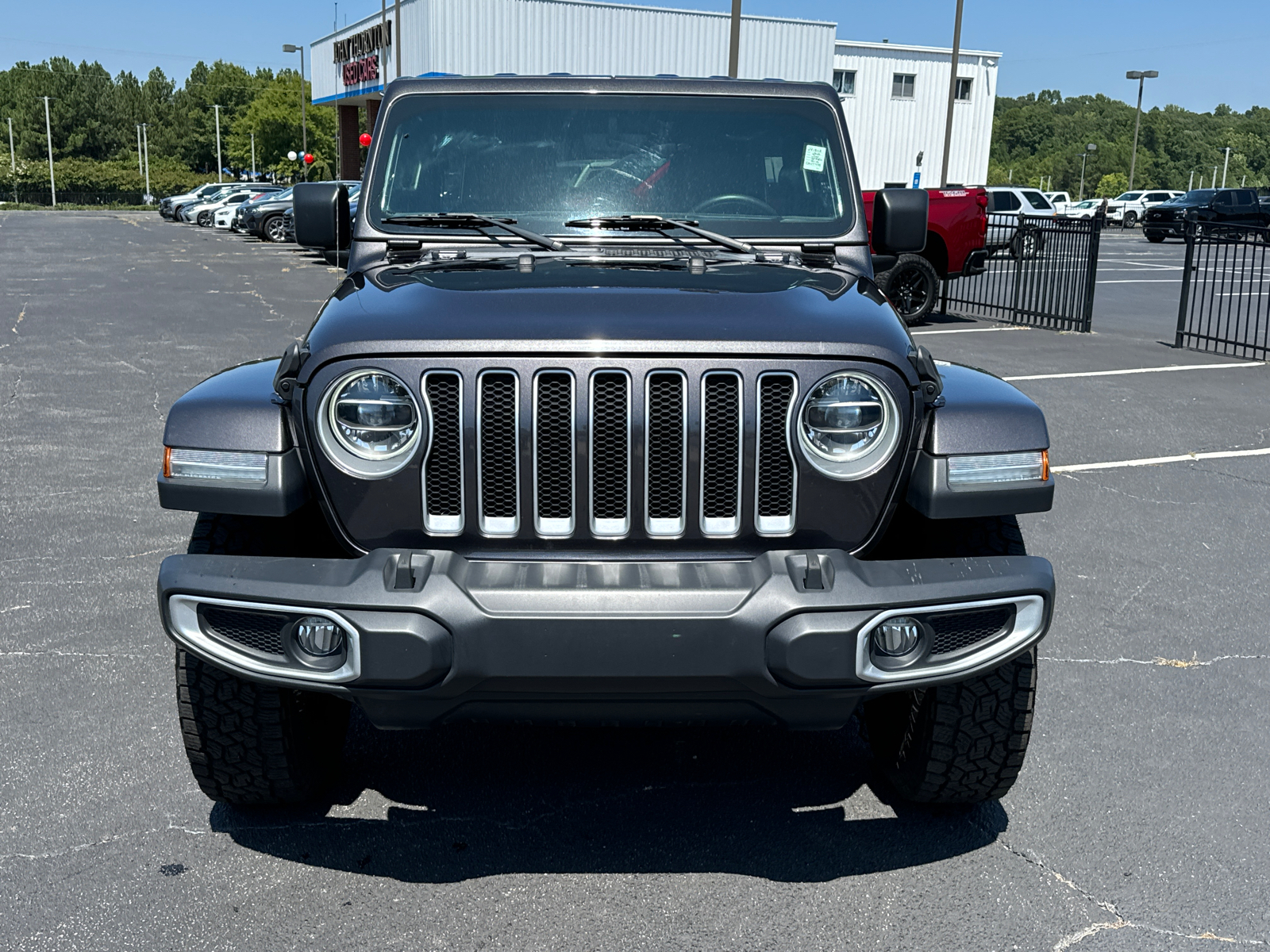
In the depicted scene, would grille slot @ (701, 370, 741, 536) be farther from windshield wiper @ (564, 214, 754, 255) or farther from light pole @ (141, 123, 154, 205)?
light pole @ (141, 123, 154, 205)

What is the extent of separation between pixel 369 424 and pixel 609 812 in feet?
4.43

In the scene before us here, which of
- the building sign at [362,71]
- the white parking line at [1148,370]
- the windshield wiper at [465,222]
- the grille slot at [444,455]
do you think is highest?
the building sign at [362,71]

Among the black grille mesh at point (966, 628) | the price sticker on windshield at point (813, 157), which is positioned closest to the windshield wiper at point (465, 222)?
the price sticker on windshield at point (813, 157)

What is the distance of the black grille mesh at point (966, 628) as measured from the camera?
109 inches

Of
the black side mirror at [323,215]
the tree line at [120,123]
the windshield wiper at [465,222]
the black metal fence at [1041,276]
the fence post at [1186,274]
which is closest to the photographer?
the windshield wiper at [465,222]

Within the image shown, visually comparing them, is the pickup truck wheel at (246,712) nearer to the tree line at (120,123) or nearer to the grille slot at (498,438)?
the grille slot at (498,438)

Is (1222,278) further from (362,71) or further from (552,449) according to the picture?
(362,71)

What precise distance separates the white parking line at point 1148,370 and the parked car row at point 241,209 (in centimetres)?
1623

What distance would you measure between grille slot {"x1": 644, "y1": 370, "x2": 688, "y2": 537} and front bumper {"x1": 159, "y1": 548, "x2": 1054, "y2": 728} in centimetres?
14

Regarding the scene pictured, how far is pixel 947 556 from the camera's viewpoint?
3115 mm

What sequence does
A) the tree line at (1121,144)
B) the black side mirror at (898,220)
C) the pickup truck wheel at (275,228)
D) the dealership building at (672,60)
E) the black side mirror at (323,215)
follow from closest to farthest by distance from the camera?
the black side mirror at (323,215), the black side mirror at (898,220), the pickup truck wheel at (275,228), the dealership building at (672,60), the tree line at (1121,144)

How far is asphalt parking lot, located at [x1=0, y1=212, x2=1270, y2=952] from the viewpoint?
2957 millimetres

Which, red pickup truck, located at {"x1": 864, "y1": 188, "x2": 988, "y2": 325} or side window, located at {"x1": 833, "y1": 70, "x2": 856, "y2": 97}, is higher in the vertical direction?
side window, located at {"x1": 833, "y1": 70, "x2": 856, "y2": 97}

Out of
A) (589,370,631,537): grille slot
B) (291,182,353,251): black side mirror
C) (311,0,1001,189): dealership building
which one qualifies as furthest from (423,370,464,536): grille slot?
(311,0,1001,189): dealership building
